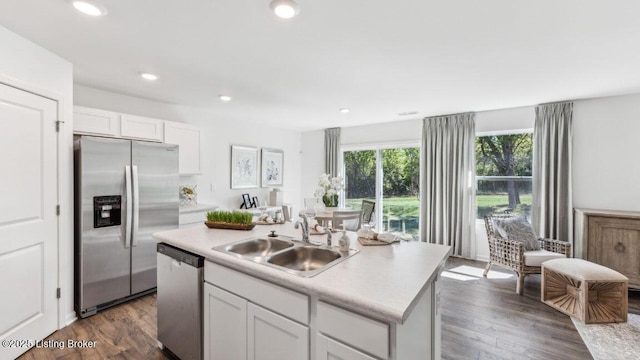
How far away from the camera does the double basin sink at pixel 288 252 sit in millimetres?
1735

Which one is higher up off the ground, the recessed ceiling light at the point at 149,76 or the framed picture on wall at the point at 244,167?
the recessed ceiling light at the point at 149,76

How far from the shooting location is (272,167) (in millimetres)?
5906

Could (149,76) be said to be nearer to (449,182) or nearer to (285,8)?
(285,8)

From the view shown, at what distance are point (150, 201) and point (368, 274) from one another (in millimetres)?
2820

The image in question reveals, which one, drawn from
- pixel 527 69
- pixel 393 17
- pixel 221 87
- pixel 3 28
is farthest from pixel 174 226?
pixel 527 69

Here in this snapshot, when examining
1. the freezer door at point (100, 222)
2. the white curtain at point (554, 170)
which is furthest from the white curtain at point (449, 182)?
the freezer door at point (100, 222)

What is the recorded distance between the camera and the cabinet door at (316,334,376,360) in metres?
1.14

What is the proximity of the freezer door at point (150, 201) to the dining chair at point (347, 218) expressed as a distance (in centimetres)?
199

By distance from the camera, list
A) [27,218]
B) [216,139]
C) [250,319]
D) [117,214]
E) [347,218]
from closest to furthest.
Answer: [250,319]
[27,218]
[117,214]
[347,218]
[216,139]

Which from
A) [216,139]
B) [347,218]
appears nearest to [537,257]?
[347,218]

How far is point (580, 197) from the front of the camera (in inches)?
149

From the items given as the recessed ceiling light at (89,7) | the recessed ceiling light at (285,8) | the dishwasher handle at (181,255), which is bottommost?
the dishwasher handle at (181,255)

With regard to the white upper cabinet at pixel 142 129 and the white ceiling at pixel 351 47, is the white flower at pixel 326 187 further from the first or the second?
the white upper cabinet at pixel 142 129

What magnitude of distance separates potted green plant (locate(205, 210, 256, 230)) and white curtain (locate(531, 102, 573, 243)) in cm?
414
